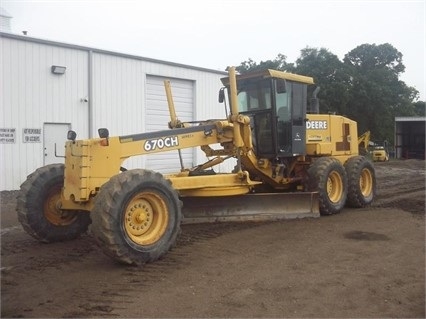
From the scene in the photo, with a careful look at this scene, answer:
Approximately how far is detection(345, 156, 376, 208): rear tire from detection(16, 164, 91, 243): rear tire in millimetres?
5882

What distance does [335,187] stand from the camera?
33.7ft

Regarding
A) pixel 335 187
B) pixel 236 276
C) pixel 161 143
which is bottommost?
pixel 236 276

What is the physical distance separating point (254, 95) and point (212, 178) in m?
2.38

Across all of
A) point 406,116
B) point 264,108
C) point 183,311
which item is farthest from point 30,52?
point 406,116

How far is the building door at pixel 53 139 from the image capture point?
49.1 feet

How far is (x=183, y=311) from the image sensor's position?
15.3 feet

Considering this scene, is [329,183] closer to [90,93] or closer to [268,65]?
[90,93]

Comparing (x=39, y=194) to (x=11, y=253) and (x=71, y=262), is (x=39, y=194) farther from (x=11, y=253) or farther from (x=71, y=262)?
(x=71, y=262)

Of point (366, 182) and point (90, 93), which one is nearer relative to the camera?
point (366, 182)

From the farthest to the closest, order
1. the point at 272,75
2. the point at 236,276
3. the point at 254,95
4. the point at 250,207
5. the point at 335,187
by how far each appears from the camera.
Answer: the point at 335,187 → the point at 254,95 → the point at 272,75 → the point at 250,207 → the point at 236,276

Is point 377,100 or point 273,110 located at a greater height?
point 377,100

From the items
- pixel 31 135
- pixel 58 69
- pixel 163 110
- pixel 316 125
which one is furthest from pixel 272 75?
pixel 163 110

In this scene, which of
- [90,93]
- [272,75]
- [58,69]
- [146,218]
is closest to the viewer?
[146,218]

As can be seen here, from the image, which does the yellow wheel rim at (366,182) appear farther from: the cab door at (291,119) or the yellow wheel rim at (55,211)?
Answer: the yellow wheel rim at (55,211)
